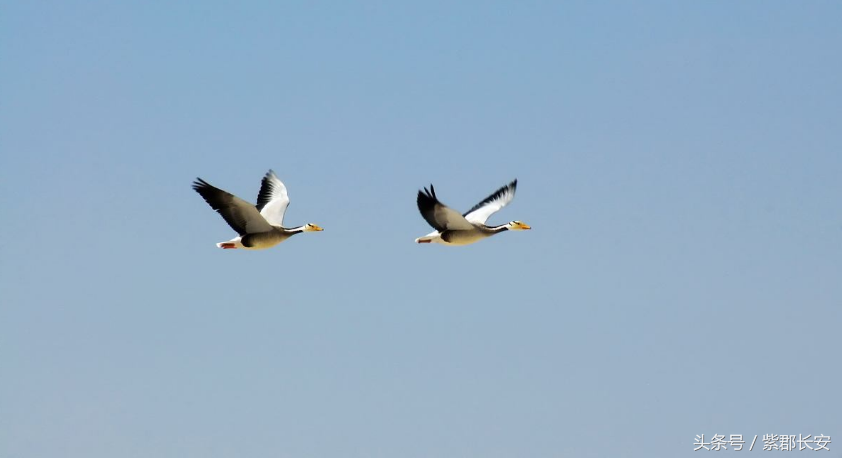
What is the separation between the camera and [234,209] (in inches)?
1045

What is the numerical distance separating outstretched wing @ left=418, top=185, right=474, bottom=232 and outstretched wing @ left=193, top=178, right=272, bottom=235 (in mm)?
3636

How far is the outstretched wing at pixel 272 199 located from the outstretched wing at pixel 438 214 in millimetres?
3995

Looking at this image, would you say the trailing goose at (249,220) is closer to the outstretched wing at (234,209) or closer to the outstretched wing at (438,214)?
the outstretched wing at (234,209)

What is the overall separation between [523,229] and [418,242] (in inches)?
118

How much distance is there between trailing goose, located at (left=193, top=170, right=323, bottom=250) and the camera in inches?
1029

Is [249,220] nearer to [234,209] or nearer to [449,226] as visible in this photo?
[234,209]

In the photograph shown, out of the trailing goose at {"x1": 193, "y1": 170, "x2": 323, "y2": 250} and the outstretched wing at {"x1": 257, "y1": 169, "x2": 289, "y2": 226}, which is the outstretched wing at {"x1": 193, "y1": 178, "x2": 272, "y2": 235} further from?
the outstretched wing at {"x1": 257, "y1": 169, "x2": 289, "y2": 226}

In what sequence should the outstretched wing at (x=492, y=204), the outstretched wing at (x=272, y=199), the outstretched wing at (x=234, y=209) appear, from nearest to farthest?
1. the outstretched wing at (x=234, y=209)
2. the outstretched wing at (x=272, y=199)
3. the outstretched wing at (x=492, y=204)

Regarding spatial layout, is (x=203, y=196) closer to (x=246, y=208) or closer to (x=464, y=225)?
(x=246, y=208)

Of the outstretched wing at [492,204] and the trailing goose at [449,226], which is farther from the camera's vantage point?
Result: the outstretched wing at [492,204]

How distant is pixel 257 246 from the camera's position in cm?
2764

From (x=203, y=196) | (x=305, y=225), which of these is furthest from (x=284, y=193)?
(x=203, y=196)

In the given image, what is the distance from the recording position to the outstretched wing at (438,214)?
26875 millimetres

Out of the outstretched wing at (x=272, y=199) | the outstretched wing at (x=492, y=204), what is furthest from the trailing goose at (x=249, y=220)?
the outstretched wing at (x=492, y=204)
